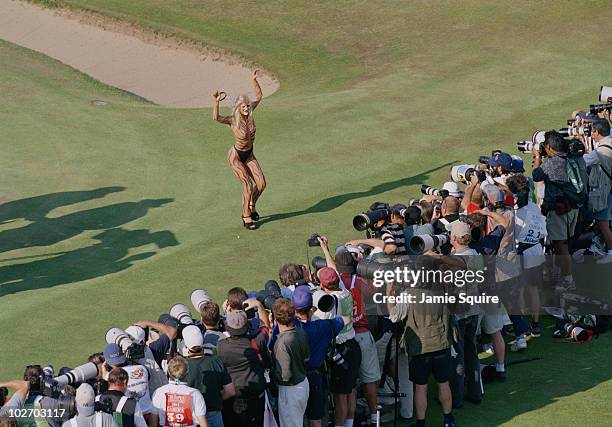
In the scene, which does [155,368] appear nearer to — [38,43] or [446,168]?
[446,168]

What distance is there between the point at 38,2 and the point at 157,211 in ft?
59.4

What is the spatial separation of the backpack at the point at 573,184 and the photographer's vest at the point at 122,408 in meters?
7.25

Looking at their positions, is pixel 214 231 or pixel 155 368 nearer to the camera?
pixel 155 368

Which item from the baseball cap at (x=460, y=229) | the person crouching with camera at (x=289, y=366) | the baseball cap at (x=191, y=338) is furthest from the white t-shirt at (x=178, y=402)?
the baseball cap at (x=460, y=229)

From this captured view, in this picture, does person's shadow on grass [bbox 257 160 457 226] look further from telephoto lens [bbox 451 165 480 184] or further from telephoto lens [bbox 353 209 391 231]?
telephoto lens [bbox 353 209 391 231]

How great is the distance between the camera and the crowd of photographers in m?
11.0

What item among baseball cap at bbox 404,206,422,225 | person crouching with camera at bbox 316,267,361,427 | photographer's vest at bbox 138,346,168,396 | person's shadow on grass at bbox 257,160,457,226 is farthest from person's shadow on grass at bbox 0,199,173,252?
person crouching with camera at bbox 316,267,361,427

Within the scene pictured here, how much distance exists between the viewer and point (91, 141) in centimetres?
2423

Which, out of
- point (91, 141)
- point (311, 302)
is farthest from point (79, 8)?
point (311, 302)

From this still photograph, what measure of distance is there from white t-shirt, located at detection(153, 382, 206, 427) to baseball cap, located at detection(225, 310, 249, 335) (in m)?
0.87

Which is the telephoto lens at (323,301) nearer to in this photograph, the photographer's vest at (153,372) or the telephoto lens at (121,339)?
the photographer's vest at (153,372)

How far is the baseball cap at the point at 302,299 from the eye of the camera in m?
11.7

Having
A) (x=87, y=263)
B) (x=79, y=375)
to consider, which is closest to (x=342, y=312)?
(x=79, y=375)

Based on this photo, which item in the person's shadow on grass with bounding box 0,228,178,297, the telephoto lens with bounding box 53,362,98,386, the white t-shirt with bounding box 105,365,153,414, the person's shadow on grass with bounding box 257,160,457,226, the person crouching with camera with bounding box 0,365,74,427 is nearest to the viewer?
the person crouching with camera with bounding box 0,365,74,427
